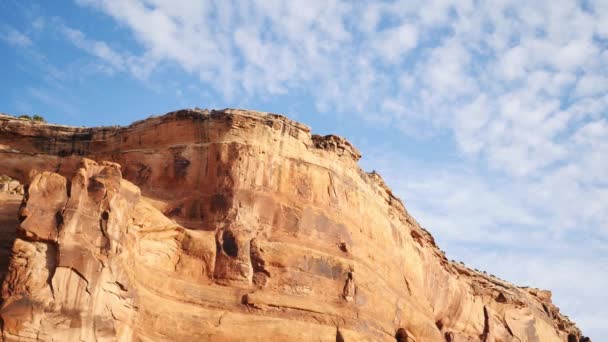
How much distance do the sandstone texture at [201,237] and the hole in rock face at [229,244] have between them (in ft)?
0.14

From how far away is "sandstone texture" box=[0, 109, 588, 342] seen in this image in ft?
65.7

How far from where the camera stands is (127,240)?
71.8ft

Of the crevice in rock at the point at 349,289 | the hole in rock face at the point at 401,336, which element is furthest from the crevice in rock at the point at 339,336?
the hole in rock face at the point at 401,336

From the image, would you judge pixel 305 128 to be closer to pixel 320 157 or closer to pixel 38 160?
pixel 320 157

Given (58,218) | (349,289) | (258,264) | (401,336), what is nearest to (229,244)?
(258,264)

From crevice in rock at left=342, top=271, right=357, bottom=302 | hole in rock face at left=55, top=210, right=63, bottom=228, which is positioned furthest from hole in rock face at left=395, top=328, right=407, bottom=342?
hole in rock face at left=55, top=210, right=63, bottom=228

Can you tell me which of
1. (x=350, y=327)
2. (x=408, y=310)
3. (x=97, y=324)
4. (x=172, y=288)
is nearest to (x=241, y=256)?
(x=172, y=288)

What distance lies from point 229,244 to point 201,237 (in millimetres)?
960

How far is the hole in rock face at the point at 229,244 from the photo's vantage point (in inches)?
996

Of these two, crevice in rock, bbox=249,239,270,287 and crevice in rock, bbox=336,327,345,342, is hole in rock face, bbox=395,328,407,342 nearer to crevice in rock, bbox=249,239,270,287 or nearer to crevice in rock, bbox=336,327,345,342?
crevice in rock, bbox=336,327,345,342

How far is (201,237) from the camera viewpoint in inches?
1000

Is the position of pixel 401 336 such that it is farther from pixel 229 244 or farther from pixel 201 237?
pixel 201 237

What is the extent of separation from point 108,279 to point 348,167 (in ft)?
43.0

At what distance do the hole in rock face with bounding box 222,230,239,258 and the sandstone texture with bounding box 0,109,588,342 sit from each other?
0.14 ft
